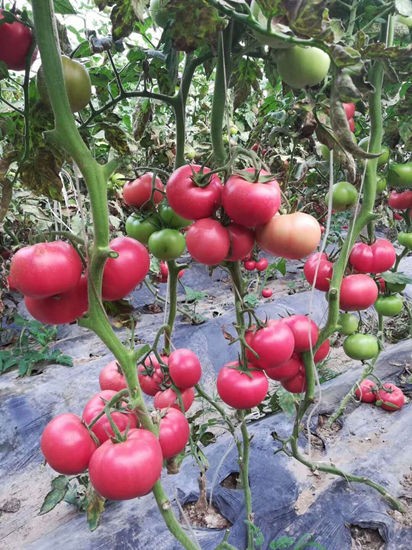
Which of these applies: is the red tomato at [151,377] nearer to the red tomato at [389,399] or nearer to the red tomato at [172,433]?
the red tomato at [172,433]

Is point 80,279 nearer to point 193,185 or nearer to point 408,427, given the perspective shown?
point 193,185

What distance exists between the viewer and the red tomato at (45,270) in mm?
427

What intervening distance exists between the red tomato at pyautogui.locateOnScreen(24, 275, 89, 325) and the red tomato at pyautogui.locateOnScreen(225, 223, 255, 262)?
22 cm

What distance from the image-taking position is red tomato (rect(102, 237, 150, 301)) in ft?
1.58

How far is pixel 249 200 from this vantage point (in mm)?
532

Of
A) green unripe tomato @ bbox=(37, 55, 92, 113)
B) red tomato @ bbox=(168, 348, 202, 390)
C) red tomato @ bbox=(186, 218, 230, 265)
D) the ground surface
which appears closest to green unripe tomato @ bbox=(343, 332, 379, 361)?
the ground surface

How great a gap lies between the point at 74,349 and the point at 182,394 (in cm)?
192

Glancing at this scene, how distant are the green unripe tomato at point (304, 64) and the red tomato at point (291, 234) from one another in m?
0.17

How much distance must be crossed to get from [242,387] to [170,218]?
1.08 feet

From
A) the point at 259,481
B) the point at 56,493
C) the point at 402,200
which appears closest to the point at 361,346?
the point at 402,200

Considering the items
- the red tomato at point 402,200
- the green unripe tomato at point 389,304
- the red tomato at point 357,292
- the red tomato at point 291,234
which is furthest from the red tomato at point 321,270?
the green unripe tomato at point 389,304

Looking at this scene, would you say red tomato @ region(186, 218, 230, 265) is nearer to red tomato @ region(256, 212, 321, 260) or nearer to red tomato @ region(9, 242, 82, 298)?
red tomato @ region(256, 212, 321, 260)

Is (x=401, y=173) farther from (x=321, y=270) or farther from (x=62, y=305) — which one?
(x=62, y=305)

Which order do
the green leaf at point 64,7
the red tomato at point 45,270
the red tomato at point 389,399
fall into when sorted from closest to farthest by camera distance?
the red tomato at point 45,270 → the green leaf at point 64,7 → the red tomato at point 389,399
